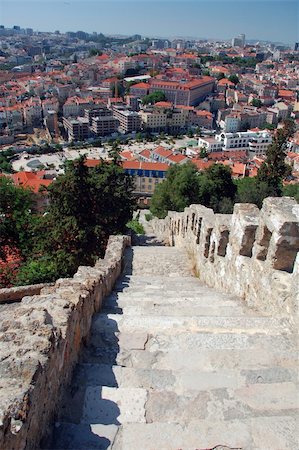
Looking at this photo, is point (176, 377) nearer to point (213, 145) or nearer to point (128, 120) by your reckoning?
point (213, 145)

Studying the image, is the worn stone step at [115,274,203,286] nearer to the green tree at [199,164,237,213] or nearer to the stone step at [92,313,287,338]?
the stone step at [92,313,287,338]

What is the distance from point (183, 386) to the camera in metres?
3.89

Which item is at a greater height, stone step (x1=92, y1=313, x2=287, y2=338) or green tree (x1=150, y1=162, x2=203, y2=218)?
stone step (x1=92, y1=313, x2=287, y2=338)

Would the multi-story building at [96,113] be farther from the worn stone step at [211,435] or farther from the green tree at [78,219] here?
the worn stone step at [211,435]

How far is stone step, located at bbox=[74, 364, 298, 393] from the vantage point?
154 inches

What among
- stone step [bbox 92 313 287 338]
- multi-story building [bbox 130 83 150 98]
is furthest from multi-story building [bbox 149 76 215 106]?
stone step [bbox 92 313 287 338]

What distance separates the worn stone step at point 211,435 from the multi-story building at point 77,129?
3545 inches

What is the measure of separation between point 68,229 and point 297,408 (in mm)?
12185

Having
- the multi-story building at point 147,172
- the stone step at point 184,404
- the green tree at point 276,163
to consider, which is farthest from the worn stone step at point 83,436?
the multi-story building at point 147,172

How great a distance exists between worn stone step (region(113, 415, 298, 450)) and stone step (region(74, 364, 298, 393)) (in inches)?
20.6

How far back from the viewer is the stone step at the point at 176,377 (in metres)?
3.90

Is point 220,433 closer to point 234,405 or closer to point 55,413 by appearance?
point 234,405

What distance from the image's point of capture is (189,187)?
90.9 feet

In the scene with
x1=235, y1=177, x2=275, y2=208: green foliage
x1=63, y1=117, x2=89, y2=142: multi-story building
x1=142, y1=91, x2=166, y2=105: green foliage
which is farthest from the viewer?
x1=142, y1=91, x2=166, y2=105: green foliage
